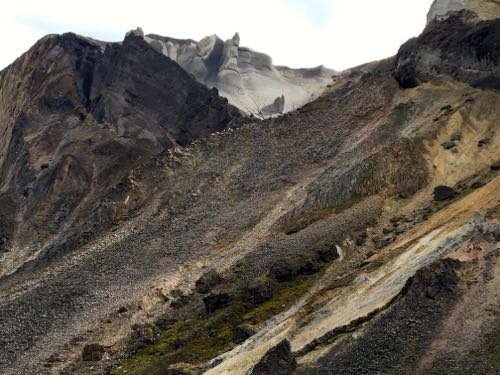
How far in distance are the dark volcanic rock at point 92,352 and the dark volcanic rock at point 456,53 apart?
3669cm

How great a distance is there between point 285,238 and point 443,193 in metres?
10.4

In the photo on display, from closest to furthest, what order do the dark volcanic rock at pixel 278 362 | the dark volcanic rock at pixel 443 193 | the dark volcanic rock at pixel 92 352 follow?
the dark volcanic rock at pixel 278 362 < the dark volcanic rock at pixel 92 352 < the dark volcanic rock at pixel 443 193

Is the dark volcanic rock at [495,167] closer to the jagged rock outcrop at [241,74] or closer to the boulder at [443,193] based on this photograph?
the boulder at [443,193]

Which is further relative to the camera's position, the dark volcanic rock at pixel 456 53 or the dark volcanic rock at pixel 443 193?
the dark volcanic rock at pixel 456 53

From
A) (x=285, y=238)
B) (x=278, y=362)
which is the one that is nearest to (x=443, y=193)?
(x=285, y=238)

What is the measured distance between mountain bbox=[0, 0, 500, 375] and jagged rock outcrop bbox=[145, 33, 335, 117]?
1469 inches

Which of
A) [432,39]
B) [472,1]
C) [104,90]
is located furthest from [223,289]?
[104,90]

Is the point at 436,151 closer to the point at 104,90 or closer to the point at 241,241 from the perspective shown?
the point at 241,241

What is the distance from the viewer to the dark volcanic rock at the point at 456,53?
237 feet

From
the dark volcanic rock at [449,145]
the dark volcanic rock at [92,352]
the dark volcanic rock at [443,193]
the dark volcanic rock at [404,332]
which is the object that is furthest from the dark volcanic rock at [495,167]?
the dark volcanic rock at [92,352]

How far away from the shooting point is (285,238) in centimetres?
5878

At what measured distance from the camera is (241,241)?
61750 millimetres

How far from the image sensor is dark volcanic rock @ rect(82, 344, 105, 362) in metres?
52.0

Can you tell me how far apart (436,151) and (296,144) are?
13.6 meters
